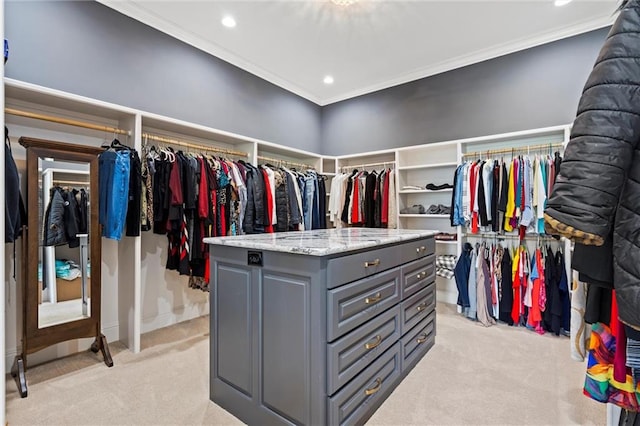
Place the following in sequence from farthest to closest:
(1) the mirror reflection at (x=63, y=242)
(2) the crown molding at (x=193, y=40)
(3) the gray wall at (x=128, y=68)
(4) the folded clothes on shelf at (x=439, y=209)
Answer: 1. (4) the folded clothes on shelf at (x=439, y=209)
2. (2) the crown molding at (x=193, y=40)
3. (3) the gray wall at (x=128, y=68)
4. (1) the mirror reflection at (x=63, y=242)

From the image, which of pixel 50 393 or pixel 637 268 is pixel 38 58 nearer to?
pixel 50 393

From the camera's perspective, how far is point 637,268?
0.79 m

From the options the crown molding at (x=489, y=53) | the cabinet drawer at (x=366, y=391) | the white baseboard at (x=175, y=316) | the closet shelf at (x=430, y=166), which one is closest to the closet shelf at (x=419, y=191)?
the closet shelf at (x=430, y=166)

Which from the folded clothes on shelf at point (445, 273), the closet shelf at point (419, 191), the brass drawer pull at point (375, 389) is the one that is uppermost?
the closet shelf at point (419, 191)

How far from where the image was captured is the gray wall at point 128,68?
229cm

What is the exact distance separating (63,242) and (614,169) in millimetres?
2948

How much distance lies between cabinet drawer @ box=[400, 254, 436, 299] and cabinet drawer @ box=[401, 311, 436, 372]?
28 centimetres

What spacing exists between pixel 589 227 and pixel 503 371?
188 cm

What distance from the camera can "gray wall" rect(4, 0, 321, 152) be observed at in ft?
7.52

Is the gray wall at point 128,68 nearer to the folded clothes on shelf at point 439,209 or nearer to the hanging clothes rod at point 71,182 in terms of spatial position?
the hanging clothes rod at point 71,182

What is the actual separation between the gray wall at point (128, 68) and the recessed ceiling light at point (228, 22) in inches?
19.8

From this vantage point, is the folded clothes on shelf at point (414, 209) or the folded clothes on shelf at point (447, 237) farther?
the folded clothes on shelf at point (414, 209)

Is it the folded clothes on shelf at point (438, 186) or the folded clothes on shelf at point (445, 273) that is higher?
the folded clothes on shelf at point (438, 186)

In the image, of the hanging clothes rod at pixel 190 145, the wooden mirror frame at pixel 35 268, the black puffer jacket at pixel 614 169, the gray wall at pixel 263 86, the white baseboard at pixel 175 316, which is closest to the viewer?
the black puffer jacket at pixel 614 169
